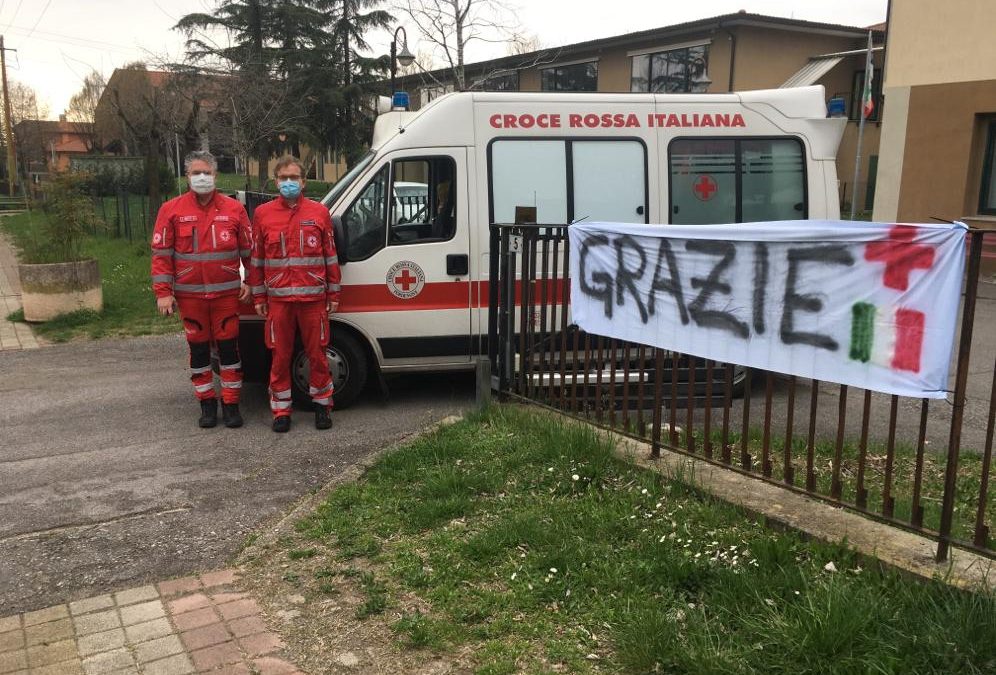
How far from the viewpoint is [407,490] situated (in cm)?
468

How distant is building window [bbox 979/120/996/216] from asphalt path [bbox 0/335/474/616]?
12.5 meters

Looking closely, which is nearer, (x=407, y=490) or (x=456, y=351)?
(x=407, y=490)

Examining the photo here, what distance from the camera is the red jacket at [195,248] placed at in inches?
240

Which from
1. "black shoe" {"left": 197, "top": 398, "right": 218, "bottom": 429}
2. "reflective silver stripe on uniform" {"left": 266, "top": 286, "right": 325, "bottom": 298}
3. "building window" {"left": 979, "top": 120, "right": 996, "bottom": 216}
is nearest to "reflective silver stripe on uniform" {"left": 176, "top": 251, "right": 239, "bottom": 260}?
"reflective silver stripe on uniform" {"left": 266, "top": 286, "right": 325, "bottom": 298}

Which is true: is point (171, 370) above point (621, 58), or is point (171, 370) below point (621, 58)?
below

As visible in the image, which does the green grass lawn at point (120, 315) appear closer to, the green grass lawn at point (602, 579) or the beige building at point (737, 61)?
the green grass lawn at point (602, 579)

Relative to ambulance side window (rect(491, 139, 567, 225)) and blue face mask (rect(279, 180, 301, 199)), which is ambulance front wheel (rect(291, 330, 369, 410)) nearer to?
blue face mask (rect(279, 180, 301, 199))

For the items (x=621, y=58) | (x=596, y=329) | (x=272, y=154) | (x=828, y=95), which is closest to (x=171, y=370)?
(x=596, y=329)

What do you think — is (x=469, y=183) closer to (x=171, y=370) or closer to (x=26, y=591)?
(x=171, y=370)

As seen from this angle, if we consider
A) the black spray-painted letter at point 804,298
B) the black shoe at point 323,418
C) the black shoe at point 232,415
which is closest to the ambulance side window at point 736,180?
the black shoe at point 323,418

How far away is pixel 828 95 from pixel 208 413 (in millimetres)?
27991

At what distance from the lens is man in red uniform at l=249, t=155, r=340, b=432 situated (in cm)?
607

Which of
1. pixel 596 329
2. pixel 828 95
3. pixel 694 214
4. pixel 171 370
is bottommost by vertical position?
pixel 171 370

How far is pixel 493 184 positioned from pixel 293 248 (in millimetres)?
1781
